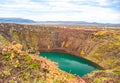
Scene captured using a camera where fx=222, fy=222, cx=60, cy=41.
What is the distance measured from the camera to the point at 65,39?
493 ft

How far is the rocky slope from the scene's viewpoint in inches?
4987

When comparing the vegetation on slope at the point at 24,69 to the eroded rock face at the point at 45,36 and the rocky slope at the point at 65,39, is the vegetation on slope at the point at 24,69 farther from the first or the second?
the eroded rock face at the point at 45,36

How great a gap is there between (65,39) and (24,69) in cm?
12798

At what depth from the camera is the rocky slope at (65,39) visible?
416 feet

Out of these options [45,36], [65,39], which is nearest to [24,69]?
[65,39]

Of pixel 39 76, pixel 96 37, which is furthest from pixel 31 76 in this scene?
pixel 96 37

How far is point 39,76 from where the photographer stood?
2234cm

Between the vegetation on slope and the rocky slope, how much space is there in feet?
313

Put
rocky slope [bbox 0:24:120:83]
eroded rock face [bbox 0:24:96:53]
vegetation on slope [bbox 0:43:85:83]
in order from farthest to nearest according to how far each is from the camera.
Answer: eroded rock face [bbox 0:24:96:53] < rocky slope [bbox 0:24:120:83] < vegetation on slope [bbox 0:43:85:83]

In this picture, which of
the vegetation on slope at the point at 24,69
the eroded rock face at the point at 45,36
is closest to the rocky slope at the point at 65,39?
the eroded rock face at the point at 45,36

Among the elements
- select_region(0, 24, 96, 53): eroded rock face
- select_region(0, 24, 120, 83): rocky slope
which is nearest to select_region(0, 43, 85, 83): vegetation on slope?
select_region(0, 24, 120, 83): rocky slope

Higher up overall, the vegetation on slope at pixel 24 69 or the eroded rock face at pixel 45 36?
the vegetation on slope at pixel 24 69

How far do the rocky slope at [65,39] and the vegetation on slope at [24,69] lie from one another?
95.3 m

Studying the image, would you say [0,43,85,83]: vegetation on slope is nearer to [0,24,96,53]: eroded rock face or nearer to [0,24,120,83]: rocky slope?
[0,24,120,83]: rocky slope
